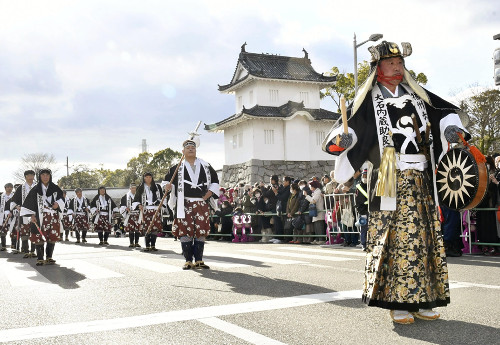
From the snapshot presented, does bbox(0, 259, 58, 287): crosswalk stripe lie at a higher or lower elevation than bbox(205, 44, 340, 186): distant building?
lower

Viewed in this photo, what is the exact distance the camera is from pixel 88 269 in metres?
9.52

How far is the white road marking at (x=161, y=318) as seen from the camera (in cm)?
457

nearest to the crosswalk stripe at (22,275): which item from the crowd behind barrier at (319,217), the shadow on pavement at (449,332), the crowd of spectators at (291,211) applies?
the crowd behind barrier at (319,217)

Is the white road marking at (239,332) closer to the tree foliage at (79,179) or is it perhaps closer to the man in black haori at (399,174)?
the man in black haori at (399,174)

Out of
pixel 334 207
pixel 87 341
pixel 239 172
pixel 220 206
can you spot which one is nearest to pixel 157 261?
pixel 334 207

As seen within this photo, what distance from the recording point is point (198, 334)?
4.29 meters

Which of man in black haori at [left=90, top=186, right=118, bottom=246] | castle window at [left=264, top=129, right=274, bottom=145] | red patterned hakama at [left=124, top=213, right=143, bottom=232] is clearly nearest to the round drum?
red patterned hakama at [left=124, top=213, right=143, bottom=232]

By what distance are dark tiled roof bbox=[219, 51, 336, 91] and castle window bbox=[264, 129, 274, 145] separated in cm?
370

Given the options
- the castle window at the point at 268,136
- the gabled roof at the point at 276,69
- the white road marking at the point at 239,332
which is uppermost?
the gabled roof at the point at 276,69

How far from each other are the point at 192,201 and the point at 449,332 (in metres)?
5.66

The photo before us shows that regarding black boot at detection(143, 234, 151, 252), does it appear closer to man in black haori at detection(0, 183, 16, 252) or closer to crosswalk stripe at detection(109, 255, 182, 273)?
crosswalk stripe at detection(109, 255, 182, 273)

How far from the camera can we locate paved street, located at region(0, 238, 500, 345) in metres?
4.20

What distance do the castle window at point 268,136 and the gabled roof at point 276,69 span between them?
3.69 m

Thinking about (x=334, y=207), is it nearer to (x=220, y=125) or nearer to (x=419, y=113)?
(x=419, y=113)
